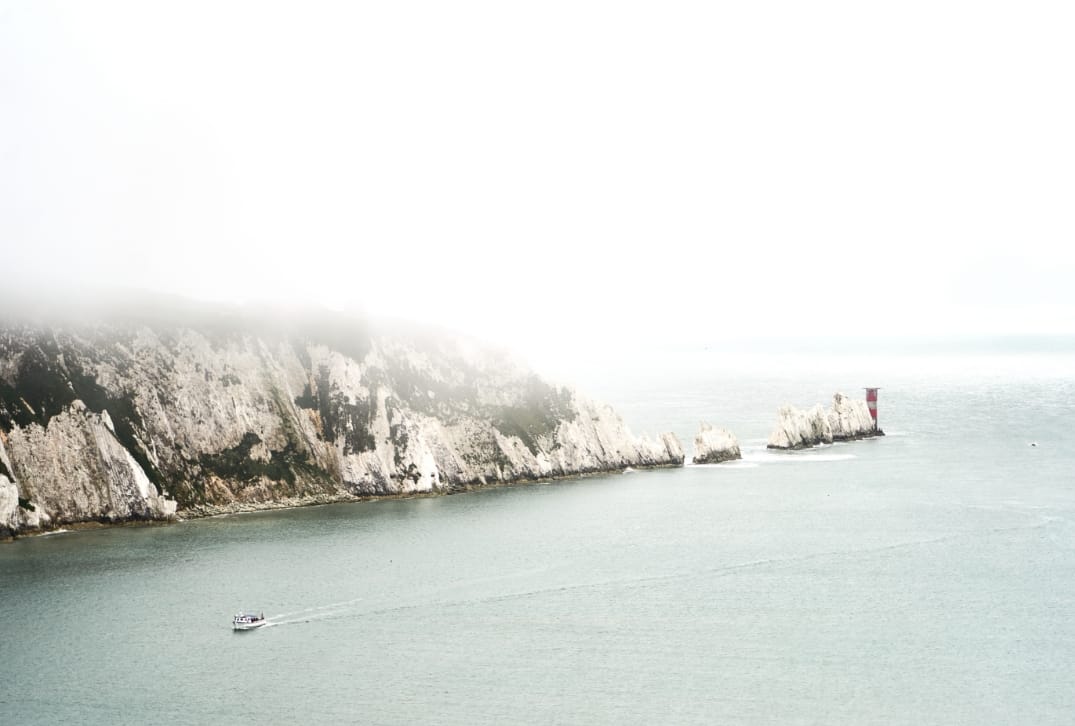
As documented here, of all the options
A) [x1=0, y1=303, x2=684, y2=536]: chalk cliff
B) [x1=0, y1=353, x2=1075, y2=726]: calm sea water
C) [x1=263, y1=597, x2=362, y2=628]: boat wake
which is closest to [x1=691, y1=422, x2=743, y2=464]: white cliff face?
[x1=0, y1=303, x2=684, y2=536]: chalk cliff

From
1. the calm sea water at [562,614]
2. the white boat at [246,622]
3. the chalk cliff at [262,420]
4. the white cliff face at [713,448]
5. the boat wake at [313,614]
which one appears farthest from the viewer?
the white cliff face at [713,448]

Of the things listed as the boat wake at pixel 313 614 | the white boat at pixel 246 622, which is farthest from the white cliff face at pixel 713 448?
the white boat at pixel 246 622

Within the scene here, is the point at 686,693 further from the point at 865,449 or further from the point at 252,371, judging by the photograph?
the point at 865,449

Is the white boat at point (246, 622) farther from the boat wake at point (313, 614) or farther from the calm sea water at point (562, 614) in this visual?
the calm sea water at point (562, 614)

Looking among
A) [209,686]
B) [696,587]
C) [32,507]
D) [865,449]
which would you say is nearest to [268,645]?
[209,686]

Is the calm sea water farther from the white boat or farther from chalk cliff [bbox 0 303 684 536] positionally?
chalk cliff [bbox 0 303 684 536]

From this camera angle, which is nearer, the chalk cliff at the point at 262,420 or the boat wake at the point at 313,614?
the boat wake at the point at 313,614

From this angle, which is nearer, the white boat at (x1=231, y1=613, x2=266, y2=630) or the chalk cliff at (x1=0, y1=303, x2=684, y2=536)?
the white boat at (x1=231, y1=613, x2=266, y2=630)
